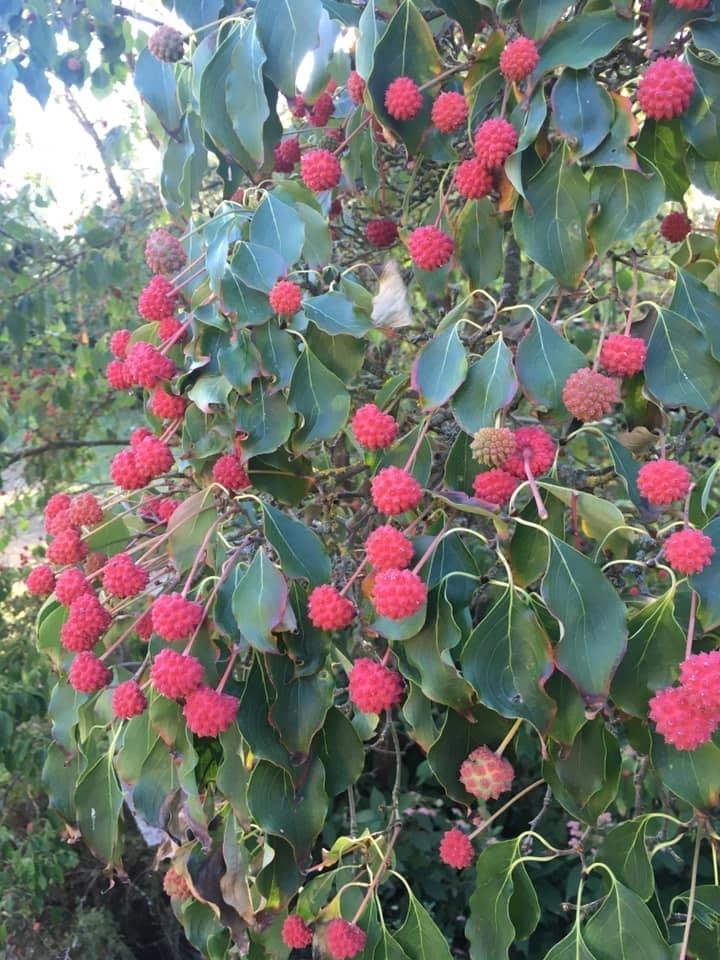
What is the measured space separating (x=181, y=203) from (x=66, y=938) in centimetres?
191

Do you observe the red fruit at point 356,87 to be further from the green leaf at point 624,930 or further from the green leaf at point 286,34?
the green leaf at point 624,930

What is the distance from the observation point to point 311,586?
2.71 feet

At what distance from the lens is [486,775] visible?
2.51 feet

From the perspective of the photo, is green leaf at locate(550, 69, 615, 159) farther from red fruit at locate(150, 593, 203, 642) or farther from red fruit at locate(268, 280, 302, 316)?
red fruit at locate(150, 593, 203, 642)

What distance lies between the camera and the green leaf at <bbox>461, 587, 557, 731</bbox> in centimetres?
68

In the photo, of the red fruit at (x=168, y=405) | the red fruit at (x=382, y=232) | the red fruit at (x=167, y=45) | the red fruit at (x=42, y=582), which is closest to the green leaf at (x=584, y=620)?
the red fruit at (x=168, y=405)

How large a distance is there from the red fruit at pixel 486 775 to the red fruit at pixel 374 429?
12.4 inches

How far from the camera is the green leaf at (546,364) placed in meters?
0.77

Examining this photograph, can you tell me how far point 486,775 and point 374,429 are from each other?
1.13 ft

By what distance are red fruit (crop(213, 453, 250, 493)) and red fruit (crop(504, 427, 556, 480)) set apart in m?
0.29

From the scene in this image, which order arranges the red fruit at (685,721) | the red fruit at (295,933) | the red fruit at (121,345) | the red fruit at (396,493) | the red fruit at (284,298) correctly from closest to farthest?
the red fruit at (685,721)
the red fruit at (396,493)
the red fruit at (284,298)
the red fruit at (295,933)
the red fruit at (121,345)

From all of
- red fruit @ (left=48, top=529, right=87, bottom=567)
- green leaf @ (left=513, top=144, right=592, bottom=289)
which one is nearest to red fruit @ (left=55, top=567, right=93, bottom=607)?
red fruit @ (left=48, top=529, right=87, bottom=567)

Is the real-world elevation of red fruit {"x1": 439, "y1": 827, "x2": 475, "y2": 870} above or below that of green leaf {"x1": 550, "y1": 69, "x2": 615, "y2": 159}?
below

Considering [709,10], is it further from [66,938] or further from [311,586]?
[66,938]
